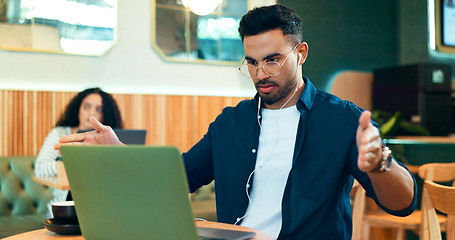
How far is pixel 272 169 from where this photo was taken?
144 centimetres

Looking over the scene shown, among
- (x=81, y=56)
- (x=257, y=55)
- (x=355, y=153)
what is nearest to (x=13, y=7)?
(x=81, y=56)

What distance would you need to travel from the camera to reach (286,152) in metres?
1.45

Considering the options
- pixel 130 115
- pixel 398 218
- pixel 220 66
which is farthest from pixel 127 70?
pixel 398 218

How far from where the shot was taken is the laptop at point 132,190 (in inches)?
29.2

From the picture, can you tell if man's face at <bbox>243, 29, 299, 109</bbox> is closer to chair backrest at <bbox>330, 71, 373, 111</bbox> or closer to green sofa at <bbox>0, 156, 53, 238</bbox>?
green sofa at <bbox>0, 156, 53, 238</bbox>

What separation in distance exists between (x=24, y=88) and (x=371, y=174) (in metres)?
3.09

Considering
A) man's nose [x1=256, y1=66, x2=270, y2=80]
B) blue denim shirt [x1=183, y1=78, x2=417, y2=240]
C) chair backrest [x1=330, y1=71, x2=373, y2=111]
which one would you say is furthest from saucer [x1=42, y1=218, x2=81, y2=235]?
chair backrest [x1=330, y1=71, x2=373, y2=111]

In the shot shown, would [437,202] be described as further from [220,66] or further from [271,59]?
[220,66]

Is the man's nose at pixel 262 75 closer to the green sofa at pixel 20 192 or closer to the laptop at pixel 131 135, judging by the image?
the laptop at pixel 131 135

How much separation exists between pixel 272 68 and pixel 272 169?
1.13 feet

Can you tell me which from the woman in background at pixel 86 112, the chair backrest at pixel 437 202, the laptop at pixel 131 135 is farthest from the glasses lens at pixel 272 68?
the woman in background at pixel 86 112

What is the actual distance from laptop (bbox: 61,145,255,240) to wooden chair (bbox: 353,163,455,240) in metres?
1.93

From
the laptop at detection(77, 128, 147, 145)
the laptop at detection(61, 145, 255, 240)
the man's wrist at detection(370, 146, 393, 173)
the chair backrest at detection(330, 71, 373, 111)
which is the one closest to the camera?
the laptop at detection(61, 145, 255, 240)

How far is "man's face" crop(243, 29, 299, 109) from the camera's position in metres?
1.46
